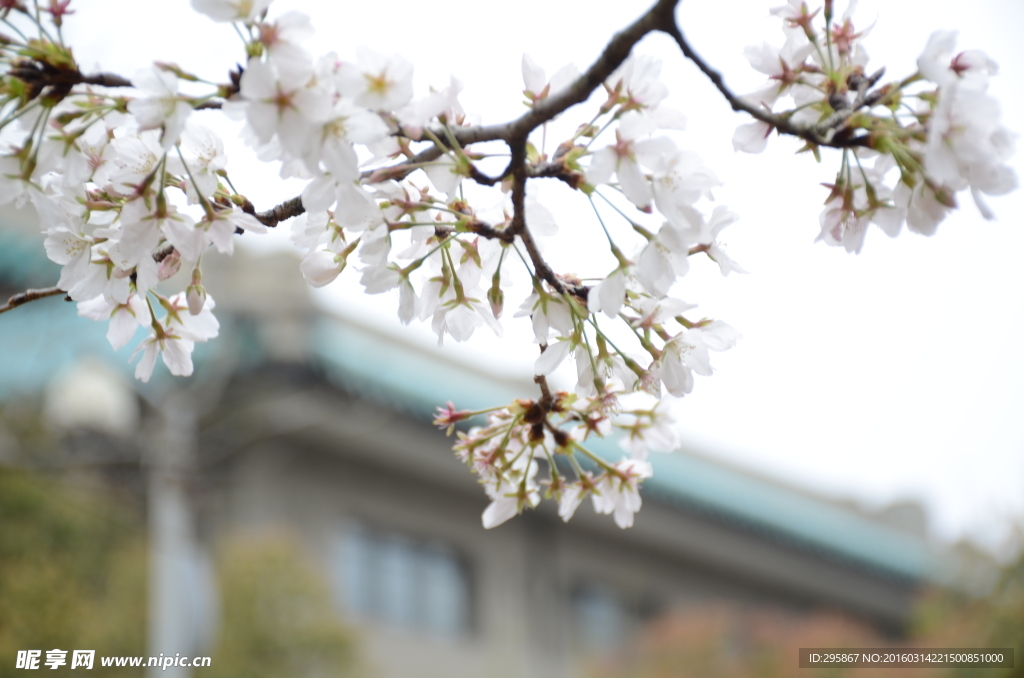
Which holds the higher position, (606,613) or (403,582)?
(403,582)

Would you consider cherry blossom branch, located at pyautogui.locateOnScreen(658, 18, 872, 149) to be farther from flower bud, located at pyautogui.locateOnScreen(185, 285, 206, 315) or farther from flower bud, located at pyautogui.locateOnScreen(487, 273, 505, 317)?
flower bud, located at pyautogui.locateOnScreen(185, 285, 206, 315)

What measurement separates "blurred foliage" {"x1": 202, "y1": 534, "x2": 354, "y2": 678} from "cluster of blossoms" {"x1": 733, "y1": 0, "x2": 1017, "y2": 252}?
7.59m

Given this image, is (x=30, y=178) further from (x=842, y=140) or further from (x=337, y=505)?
(x=337, y=505)

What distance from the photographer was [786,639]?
37.2 feet

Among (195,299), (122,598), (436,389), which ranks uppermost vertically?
(436,389)

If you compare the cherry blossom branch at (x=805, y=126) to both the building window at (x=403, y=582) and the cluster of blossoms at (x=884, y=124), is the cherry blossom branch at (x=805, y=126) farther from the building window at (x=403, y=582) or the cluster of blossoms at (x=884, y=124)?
the building window at (x=403, y=582)

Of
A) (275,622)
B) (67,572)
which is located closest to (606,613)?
(275,622)

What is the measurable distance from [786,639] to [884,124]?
37.8 feet

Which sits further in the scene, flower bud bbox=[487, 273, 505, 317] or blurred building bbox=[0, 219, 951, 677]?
blurred building bbox=[0, 219, 951, 677]

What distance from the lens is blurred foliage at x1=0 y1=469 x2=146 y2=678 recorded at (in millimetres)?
7285

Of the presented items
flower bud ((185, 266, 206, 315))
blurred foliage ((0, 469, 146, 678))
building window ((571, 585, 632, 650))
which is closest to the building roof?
blurred foliage ((0, 469, 146, 678))

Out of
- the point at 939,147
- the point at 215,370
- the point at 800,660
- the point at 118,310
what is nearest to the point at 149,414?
the point at 215,370

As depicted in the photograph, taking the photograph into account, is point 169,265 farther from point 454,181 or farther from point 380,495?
point 380,495

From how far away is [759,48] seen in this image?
1023 millimetres
